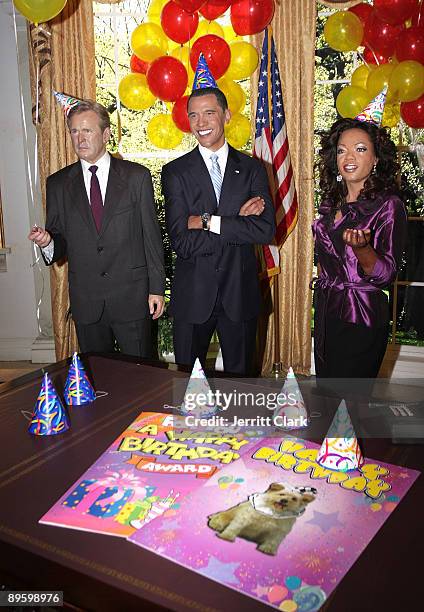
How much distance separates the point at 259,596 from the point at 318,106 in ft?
12.1

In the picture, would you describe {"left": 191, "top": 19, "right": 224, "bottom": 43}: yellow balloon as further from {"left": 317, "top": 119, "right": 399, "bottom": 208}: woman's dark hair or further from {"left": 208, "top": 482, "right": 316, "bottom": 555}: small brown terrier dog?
{"left": 208, "top": 482, "right": 316, "bottom": 555}: small brown terrier dog

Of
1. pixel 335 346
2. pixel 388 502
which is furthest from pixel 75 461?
pixel 335 346

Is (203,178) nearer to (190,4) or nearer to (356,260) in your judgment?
(356,260)

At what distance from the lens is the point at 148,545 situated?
0.99 meters

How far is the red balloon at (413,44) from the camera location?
2926mm

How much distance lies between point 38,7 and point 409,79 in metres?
1.92

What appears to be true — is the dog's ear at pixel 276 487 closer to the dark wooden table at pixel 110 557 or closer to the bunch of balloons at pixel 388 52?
the dark wooden table at pixel 110 557

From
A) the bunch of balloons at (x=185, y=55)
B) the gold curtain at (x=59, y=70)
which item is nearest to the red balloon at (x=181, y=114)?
the bunch of balloons at (x=185, y=55)

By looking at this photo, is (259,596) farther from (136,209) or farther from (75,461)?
(136,209)

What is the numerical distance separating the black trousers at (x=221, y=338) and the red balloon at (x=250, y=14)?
5.51ft

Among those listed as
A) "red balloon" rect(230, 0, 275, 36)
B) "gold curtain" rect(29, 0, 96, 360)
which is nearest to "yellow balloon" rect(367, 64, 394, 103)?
"red balloon" rect(230, 0, 275, 36)

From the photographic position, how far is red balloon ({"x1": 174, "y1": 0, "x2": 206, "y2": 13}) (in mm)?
3076

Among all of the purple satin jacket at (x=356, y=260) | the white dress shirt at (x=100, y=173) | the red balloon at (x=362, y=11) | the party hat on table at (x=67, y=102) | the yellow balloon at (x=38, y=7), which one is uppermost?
the red balloon at (x=362, y=11)

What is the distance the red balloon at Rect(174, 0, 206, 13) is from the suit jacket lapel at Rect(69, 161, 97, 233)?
46.6 inches
